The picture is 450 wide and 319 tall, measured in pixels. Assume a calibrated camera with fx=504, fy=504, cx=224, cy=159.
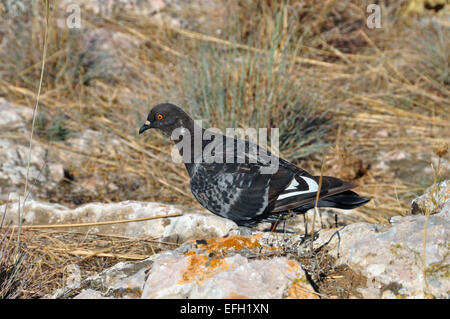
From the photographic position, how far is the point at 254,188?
2799mm

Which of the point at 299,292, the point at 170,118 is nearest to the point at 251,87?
the point at 170,118

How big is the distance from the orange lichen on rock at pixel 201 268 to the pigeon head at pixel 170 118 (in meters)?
1.37

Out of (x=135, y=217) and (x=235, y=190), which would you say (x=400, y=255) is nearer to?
(x=235, y=190)

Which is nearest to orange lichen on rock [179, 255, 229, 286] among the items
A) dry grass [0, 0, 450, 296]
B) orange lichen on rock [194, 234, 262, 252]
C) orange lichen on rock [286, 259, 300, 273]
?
orange lichen on rock [194, 234, 262, 252]

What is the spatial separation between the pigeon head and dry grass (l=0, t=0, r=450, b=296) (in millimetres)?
812

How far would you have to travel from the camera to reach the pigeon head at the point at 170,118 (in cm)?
320

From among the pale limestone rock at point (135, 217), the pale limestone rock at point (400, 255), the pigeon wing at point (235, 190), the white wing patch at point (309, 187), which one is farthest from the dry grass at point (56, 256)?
the pale limestone rock at point (400, 255)

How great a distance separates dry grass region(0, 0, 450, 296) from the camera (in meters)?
4.19

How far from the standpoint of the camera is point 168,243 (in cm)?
282

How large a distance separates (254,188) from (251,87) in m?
1.64

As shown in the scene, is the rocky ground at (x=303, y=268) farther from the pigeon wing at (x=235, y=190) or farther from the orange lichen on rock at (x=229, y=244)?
the pigeon wing at (x=235, y=190)

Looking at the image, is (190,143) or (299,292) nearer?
(299,292)
